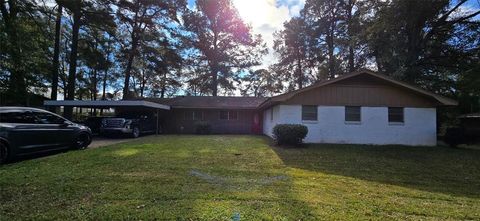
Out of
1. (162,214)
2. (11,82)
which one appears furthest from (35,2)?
(162,214)

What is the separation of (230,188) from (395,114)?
45.2 ft

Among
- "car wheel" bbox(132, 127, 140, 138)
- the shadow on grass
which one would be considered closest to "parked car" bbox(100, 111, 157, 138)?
"car wheel" bbox(132, 127, 140, 138)

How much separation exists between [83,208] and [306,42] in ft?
110

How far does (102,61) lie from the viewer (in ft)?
86.4

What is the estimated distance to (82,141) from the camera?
12.4 meters

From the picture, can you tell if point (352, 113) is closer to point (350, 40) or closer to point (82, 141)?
point (350, 40)

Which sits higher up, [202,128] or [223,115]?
[223,115]

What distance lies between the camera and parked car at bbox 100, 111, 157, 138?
18609mm

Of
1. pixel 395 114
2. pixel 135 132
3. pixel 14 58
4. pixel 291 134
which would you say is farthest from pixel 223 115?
pixel 14 58

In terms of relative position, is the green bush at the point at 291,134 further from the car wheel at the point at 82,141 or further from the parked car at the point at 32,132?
the parked car at the point at 32,132

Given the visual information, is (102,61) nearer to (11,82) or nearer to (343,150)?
(11,82)

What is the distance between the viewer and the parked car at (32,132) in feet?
28.7

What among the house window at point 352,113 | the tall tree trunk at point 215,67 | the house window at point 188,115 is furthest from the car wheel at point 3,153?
Result: the tall tree trunk at point 215,67

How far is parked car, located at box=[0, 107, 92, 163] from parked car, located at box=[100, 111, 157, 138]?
6.57m
